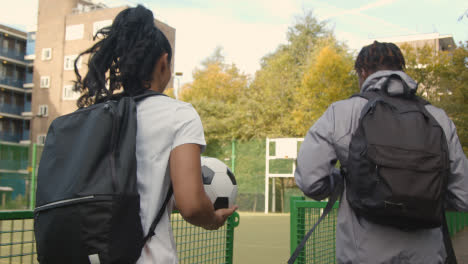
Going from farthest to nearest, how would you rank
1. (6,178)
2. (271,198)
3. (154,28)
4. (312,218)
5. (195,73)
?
(195,73) → (271,198) → (6,178) → (312,218) → (154,28)

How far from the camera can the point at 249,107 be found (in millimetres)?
27375

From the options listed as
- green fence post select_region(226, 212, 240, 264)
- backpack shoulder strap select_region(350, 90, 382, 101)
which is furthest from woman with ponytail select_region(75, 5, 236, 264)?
green fence post select_region(226, 212, 240, 264)

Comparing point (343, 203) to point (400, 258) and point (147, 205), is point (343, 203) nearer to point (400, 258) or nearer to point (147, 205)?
point (400, 258)

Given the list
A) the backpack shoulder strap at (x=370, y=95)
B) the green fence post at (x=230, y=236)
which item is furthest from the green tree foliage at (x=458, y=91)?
the backpack shoulder strap at (x=370, y=95)

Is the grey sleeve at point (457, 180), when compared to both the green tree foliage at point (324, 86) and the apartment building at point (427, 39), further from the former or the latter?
the apartment building at point (427, 39)

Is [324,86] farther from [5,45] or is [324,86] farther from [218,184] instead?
[5,45]

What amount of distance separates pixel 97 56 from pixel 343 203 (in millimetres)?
1105

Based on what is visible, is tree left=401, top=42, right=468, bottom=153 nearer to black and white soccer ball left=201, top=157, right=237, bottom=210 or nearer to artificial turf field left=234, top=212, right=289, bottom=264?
artificial turf field left=234, top=212, right=289, bottom=264

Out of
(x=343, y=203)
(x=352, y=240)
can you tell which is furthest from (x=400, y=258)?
(x=343, y=203)

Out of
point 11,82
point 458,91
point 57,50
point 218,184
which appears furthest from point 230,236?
point 11,82

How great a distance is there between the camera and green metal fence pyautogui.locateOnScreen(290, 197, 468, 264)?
3623 mm

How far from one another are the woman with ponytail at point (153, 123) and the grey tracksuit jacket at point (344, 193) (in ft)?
1.56

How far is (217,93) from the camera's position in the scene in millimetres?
36375

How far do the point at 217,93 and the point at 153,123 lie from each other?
35064mm
